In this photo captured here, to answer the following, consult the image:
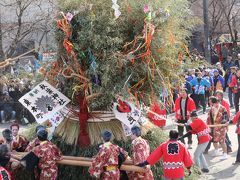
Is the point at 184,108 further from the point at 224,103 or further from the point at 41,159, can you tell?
the point at 41,159

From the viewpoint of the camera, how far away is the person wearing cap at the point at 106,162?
7.11m

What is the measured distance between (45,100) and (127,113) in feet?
4.65

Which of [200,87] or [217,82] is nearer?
[200,87]

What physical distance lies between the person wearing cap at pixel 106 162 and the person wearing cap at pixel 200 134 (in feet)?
8.09

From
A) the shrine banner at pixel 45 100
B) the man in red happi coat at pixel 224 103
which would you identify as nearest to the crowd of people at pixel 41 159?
the shrine banner at pixel 45 100

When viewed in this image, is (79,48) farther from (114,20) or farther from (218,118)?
(218,118)

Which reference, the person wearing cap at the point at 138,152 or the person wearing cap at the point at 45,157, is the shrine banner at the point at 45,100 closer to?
the person wearing cap at the point at 45,157

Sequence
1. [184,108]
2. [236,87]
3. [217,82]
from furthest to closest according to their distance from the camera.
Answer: [217,82], [236,87], [184,108]

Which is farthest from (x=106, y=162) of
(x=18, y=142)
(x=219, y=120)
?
(x=219, y=120)

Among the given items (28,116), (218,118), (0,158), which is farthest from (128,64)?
(28,116)

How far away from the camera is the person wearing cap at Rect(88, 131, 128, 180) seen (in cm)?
711

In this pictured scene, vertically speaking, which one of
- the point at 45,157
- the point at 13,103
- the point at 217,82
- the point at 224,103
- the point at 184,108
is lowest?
the point at 45,157

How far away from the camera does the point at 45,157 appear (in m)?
7.42

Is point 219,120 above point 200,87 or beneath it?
beneath
